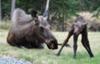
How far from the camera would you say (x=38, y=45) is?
44.7ft

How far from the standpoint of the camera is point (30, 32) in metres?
13.3

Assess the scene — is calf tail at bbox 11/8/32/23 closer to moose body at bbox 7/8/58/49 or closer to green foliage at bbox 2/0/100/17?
moose body at bbox 7/8/58/49

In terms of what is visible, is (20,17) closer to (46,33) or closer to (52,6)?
(46,33)

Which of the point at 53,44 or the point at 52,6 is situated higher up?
the point at 53,44

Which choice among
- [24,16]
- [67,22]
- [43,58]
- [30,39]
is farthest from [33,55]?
[67,22]

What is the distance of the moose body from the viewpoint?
40.7 feet

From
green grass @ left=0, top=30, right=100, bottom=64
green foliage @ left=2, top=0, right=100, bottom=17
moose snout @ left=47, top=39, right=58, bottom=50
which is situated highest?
moose snout @ left=47, top=39, right=58, bottom=50

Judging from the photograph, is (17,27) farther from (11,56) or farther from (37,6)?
(37,6)

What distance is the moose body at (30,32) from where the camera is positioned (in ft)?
40.7

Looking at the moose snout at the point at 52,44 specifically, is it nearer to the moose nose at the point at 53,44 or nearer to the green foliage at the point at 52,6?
the moose nose at the point at 53,44

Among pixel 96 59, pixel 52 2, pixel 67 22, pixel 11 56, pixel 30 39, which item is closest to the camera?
pixel 96 59

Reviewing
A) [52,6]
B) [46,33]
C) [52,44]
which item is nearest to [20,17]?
[46,33]

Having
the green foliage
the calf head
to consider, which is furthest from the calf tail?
the green foliage

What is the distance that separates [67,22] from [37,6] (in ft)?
12.1
